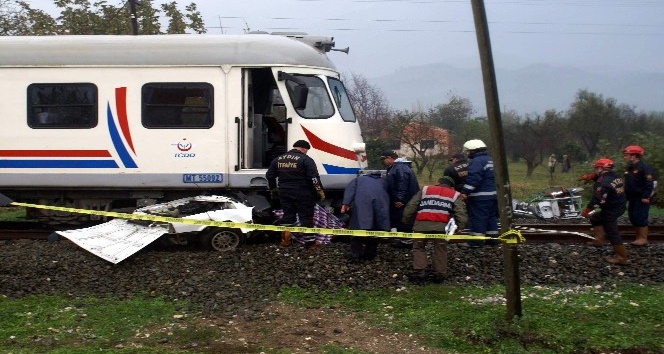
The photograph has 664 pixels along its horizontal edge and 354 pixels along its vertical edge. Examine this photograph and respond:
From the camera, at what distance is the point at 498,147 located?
6.32 m

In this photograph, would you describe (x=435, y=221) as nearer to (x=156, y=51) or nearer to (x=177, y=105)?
(x=177, y=105)

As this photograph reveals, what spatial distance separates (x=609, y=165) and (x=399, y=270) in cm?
307

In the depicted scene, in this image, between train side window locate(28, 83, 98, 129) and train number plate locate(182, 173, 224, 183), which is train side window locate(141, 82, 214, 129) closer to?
train number plate locate(182, 173, 224, 183)

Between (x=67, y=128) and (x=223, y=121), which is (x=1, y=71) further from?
(x=223, y=121)

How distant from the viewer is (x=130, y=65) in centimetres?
1079

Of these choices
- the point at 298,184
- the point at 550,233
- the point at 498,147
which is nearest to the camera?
the point at 498,147

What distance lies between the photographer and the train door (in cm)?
1085

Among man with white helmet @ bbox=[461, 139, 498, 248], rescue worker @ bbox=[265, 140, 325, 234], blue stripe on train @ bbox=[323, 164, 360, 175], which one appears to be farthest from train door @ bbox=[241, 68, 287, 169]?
man with white helmet @ bbox=[461, 139, 498, 248]

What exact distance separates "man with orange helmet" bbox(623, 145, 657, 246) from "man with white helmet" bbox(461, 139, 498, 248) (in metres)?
1.99

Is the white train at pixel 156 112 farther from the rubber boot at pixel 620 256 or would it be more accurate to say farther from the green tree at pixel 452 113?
the green tree at pixel 452 113

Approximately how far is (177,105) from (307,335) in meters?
5.43

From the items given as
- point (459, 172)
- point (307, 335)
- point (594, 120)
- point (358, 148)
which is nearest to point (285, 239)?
point (358, 148)

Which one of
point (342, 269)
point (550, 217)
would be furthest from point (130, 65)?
point (550, 217)

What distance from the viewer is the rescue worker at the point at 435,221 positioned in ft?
26.6
